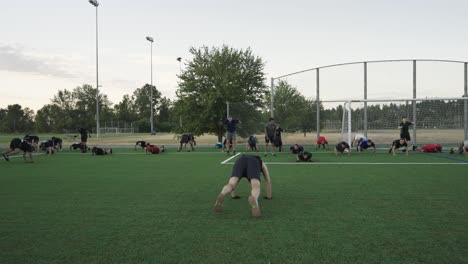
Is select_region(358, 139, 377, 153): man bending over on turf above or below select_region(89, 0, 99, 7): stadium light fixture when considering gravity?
below

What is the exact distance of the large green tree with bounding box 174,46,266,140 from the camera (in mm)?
23328

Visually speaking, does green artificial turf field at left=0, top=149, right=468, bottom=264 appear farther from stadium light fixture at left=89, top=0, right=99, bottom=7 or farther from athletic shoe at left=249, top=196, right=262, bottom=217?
stadium light fixture at left=89, top=0, right=99, bottom=7

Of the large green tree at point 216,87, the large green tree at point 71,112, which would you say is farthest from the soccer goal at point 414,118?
the large green tree at point 71,112

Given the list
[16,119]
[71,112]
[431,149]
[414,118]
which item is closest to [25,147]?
[431,149]

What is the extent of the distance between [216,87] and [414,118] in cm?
1266

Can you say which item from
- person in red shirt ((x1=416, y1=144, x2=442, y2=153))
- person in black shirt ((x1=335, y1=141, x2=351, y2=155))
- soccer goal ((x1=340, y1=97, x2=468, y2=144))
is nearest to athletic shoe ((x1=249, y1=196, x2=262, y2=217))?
person in black shirt ((x1=335, y1=141, x2=351, y2=155))

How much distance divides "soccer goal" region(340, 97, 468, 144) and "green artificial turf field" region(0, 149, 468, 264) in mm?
10937

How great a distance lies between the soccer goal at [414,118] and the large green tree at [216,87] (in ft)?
21.6

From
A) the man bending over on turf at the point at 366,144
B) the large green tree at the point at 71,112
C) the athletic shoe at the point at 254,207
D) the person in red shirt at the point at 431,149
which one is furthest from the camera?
the large green tree at the point at 71,112

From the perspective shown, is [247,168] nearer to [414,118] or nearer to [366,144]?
[366,144]

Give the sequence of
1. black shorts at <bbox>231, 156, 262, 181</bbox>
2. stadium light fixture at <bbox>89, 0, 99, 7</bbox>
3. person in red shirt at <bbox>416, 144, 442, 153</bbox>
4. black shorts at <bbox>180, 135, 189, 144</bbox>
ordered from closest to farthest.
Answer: black shorts at <bbox>231, 156, 262, 181</bbox>, person in red shirt at <bbox>416, 144, 442, 153</bbox>, black shorts at <bbox>180, 135, 189, 144</bbox>, stadium light fixture at <bbox>89, 0, 99, 7</bbox>

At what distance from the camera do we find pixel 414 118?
1930 cm

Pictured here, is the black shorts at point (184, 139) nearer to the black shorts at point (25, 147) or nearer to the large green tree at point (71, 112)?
the black shorts at point (25, 147)

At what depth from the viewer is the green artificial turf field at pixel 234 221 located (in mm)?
3801
